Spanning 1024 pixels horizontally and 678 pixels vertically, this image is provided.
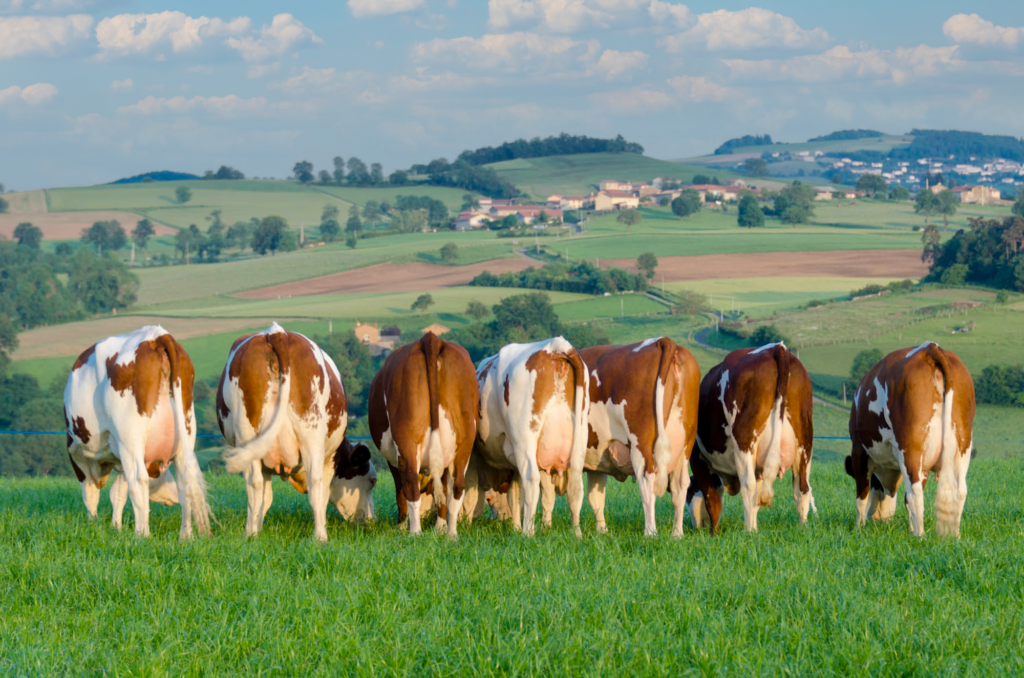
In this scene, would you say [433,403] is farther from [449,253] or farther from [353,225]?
[353,225]

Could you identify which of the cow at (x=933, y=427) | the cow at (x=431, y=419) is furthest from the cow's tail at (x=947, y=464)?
the cow at (x=431, y=419)

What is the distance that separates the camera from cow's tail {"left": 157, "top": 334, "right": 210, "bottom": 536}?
9.19m

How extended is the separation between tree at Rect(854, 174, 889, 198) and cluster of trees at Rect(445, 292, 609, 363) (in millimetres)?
114058

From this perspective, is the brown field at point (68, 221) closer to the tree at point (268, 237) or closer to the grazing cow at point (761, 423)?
the tree at point (268, 237)

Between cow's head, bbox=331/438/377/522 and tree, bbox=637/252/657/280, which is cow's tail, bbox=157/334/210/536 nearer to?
cow's head, bbox=331/438/377/522

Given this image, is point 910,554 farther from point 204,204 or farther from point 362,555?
point 204,204

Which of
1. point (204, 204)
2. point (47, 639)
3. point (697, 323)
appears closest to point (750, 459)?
point (47, 639)

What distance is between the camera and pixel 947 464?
8.70 meters

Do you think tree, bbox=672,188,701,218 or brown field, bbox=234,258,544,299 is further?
tree, bbox=672,188,701,218

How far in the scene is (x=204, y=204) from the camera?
611 ft

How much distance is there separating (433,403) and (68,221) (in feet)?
581

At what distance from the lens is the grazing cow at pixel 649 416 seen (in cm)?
945

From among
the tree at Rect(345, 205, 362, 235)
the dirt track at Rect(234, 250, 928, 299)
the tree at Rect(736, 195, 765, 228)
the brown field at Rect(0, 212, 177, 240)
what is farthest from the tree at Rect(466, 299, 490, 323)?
the brown field at Rect(0, 212, 177, 240)

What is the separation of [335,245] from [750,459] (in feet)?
505
